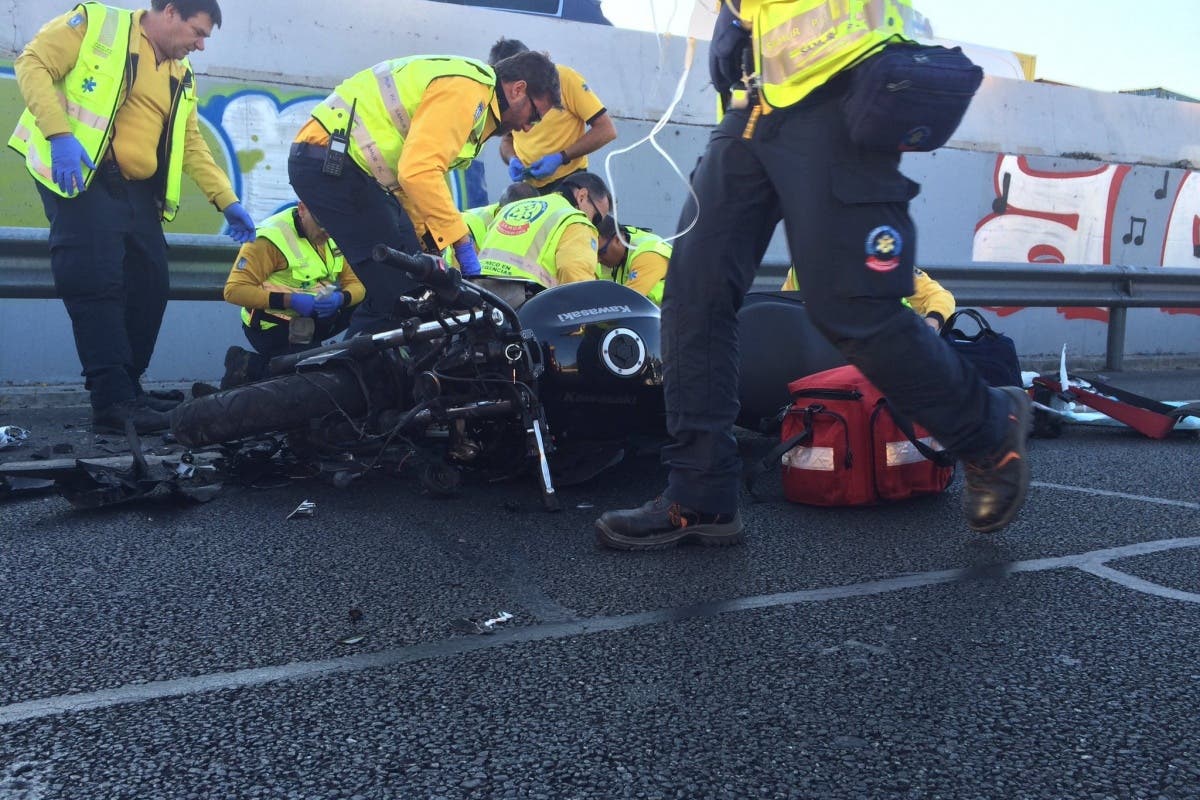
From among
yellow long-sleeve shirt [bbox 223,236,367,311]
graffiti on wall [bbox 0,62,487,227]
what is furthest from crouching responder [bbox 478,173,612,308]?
graffiti on wall [bbox 0,62,487,227]

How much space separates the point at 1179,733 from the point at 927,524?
1.26m

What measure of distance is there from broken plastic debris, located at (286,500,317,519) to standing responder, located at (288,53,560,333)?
3.10 feet

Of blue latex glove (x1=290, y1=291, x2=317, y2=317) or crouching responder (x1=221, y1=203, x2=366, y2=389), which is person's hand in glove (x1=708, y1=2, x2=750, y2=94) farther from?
blue latex glove (x1=290, y1=291, x2=317, y2=317)

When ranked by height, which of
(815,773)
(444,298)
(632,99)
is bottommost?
(815,773)

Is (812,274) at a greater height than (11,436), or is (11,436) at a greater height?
(812,274)

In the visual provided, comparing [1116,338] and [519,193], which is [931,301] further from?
[1116,338]

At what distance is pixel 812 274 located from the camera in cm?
205

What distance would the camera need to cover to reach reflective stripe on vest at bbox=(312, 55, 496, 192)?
11.3ft

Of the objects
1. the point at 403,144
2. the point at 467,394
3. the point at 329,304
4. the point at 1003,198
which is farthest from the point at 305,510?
the point at 1003,198

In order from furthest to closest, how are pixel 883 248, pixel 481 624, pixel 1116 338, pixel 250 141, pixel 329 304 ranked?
pixel 1116 338
pixel 250 141
pixel 329 304
pixel 883 248
pixel 481 624

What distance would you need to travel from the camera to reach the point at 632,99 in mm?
6688

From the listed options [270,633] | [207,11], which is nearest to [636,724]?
[270,633]

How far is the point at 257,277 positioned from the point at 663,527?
3.13 m

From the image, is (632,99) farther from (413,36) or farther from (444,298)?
(444,298)
